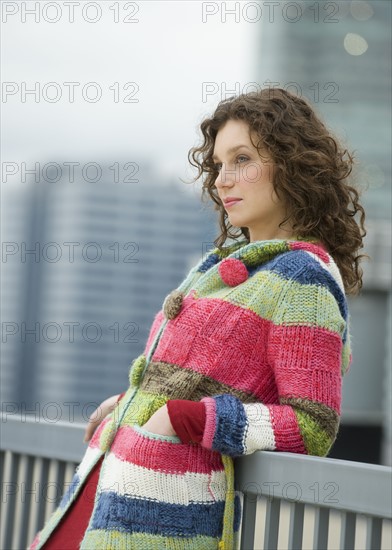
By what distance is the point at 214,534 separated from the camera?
1580mm

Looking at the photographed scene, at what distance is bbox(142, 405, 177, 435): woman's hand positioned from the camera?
156 cm

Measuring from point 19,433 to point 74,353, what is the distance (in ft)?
208

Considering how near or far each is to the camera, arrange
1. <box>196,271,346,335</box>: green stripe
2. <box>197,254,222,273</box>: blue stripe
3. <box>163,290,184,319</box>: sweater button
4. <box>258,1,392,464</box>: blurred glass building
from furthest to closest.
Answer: <box>258,1,392,464</box>: blurred glass building < <box>197,254,222,273</box>: blue stripe < <box>163,290,184,319</box>: sweater button < <box>196,271,346,335</box>: green stripe

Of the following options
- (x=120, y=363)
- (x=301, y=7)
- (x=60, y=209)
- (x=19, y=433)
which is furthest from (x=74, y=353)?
(x=19, y=433)

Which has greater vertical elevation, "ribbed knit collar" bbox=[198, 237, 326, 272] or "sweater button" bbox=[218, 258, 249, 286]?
"ribbed knit collar" bbox=[198, 237, 326, 272]

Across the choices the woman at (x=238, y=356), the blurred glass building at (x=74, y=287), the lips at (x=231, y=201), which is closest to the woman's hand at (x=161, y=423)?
the woman at (x=238, y=356)

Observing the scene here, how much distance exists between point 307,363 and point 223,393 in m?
0.15

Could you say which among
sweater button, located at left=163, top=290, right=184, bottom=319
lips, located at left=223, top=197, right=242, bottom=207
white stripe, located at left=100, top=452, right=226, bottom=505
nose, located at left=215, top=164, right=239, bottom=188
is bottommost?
white stripe, located at left=100, top=452, right=226, bottom=505

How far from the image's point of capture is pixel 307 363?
1579 mm

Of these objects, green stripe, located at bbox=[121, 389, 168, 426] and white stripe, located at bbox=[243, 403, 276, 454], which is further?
green stripe, located at bbox=[121, 389, 168, 426]

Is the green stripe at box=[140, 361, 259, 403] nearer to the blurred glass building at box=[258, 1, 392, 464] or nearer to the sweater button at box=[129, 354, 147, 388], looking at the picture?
the sweater button at box=[129, 354, 147, 388]

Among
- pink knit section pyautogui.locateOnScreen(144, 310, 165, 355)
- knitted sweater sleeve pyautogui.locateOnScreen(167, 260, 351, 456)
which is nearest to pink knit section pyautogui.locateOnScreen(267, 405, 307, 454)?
knitted sweater sleeve pyautogui.locateOnScreen(167, 260, 351, 456)

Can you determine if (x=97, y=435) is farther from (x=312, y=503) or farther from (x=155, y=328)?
(x=312, y=503)

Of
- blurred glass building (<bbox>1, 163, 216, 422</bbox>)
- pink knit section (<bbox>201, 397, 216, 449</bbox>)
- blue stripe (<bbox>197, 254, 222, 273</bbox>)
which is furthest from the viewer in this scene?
blurred glass building (<bbox>1, 163, 216, 422</bbox>)
